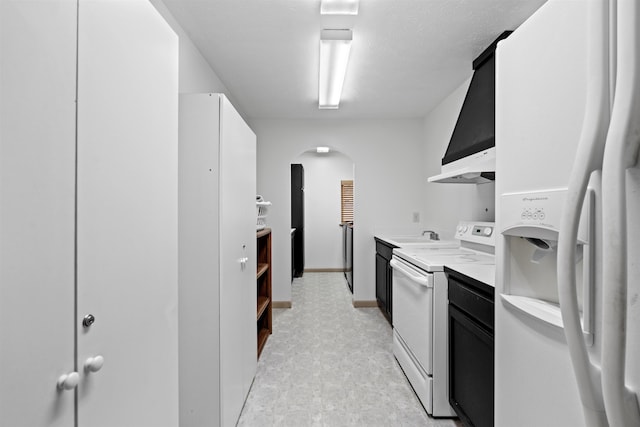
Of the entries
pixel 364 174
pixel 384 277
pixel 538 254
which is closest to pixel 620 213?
pixel 538 254

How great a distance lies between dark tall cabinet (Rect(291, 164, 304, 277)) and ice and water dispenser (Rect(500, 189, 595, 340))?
170 inches

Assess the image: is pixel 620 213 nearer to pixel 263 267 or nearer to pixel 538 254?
pixel 538 254

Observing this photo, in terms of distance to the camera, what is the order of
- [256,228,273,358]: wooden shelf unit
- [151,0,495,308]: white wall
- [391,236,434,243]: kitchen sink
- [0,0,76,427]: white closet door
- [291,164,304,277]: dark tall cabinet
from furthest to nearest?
1. [291,164,304,277]: dark tall cabinet
2. [151,0,495,308]: white wall
3. [391,236,434,243]: kitchen sink
4. [256,228,273,358]: wooden shelf unit
5. [0,0,76,427]: white closet door

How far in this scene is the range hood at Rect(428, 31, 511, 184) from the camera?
184 cm

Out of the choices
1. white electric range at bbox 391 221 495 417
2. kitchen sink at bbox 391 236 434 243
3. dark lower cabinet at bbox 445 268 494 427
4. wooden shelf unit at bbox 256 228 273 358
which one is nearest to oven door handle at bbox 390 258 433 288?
white electric range at bbox 391 221 495 417

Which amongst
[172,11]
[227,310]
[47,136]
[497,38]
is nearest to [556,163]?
[47,136]

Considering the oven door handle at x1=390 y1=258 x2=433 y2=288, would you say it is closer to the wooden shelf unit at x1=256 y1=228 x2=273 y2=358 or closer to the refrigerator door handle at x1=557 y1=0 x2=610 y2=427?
the wooden shelf unit at x1=256 y1=228 x2=273 y2=358

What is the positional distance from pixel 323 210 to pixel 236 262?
4640 mm

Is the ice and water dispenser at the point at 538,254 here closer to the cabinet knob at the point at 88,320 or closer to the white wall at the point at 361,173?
the cabinet knob at the point at 88,320

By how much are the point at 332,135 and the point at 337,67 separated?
163 centimetres

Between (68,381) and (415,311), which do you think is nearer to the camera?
(68,381)

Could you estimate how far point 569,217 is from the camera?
57 centimetres

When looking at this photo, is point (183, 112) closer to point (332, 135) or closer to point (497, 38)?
point (497, 38)

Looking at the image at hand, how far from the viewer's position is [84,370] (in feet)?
1.96
